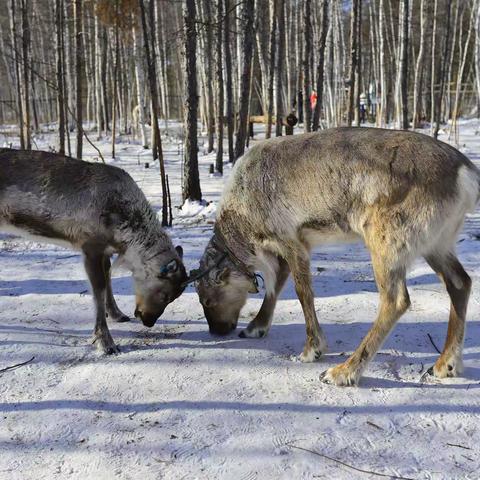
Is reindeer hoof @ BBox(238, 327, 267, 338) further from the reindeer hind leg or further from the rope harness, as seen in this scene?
the reindeer hind leg

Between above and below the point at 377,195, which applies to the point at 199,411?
below

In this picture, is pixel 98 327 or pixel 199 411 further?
pixel 98 327

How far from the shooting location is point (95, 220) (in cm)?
384

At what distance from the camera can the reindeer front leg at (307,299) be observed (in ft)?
11.7

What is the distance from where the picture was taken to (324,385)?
3215mm

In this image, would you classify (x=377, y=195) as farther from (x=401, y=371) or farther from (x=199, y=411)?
(x=199, y=411)

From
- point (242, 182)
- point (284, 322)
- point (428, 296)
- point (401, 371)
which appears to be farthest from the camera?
point (428, 296)

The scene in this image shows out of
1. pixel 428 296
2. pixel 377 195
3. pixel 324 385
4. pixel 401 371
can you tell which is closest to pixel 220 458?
pixel 324 385

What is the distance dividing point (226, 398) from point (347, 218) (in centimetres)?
139

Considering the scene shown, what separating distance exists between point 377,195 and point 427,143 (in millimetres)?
473

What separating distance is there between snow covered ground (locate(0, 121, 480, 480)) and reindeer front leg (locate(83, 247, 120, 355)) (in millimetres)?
107

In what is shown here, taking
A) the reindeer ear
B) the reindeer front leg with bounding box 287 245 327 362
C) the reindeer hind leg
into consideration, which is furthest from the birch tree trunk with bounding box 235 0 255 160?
the reindeer hind leg

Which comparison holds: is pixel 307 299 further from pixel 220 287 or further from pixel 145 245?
pixel 145 245

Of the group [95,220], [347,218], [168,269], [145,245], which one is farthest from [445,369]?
[95,220]
